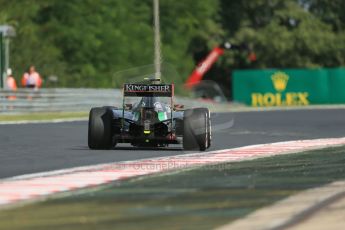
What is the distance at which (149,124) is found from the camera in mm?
20906

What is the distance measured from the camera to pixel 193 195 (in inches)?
484

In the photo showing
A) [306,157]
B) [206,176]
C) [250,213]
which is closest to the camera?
[250,213]

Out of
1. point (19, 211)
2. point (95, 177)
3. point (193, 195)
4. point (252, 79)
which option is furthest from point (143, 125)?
point (252, 79)

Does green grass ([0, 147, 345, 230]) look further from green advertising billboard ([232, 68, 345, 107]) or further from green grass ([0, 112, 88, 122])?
green advertising billboard ([232, 68, 345, 107])

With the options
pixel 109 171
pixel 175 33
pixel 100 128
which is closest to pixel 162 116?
pixel 100 128

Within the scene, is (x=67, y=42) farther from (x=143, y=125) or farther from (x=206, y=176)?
(x=206, y=176)

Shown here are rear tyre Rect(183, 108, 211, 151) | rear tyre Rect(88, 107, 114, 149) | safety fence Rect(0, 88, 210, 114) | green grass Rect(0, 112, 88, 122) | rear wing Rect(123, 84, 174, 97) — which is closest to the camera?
rear tyre Rect(183, 108, 211, 151)

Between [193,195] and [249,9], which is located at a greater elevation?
[249,9]

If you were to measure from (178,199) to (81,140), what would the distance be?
1336cm

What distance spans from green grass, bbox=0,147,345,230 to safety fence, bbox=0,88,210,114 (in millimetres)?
25626

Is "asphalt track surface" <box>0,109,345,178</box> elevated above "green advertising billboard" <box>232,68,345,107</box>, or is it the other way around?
"green advertising billboard" <box>232,68,345,107</box>

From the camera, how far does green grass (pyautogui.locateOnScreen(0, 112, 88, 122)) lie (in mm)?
37806

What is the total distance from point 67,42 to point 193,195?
2272 inches

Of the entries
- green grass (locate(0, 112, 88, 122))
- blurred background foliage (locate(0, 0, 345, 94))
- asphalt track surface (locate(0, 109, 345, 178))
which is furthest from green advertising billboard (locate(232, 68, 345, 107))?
asphalt track surface (locate(0, 109, 345, 178))
